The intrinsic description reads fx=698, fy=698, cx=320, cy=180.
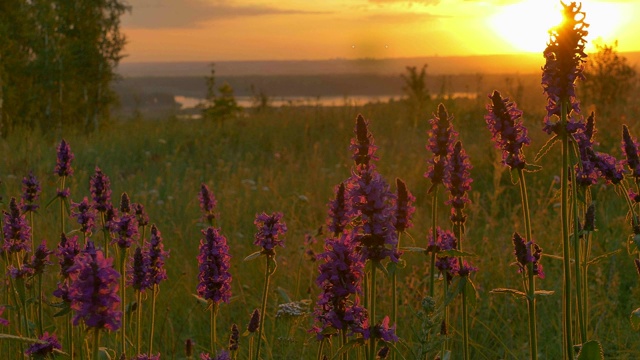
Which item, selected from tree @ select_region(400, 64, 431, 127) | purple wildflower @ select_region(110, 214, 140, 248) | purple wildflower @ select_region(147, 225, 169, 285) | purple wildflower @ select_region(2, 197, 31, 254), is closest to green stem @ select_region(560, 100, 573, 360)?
purple wildflower @ select_region(147, 225, 169, 285)

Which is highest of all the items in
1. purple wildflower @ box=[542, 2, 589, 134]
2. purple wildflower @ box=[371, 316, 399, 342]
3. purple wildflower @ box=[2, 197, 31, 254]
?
purple wildflower @ box=[542, 2, 589, 134]

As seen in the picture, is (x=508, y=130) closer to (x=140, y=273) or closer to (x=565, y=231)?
(x=565, y=231)

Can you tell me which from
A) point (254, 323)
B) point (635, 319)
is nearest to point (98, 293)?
point (254, 323)

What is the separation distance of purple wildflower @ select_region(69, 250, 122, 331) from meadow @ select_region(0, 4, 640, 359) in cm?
12

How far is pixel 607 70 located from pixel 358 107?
565cm

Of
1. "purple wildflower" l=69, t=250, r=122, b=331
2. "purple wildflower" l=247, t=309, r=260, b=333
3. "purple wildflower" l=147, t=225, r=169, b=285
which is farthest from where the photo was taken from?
"purple wildflower" l=147, t=225, r=169, b=285

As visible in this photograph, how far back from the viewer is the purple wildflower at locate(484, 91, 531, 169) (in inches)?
89.0

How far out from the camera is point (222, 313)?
16.0ft

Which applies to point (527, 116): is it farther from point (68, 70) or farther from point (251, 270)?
point (68, 70)

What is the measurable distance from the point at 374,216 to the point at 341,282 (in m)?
0.22

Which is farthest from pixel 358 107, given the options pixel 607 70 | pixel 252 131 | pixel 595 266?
Result: pixel 595 266

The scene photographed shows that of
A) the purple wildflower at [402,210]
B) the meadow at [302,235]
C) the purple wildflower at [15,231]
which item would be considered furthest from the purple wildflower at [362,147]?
the purple wildflower at [15,231]

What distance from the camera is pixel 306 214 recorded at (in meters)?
7.38

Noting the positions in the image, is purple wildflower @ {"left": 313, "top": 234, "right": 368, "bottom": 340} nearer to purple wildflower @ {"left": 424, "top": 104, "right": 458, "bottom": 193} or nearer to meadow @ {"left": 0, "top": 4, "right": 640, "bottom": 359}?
meadow @ {"left": 0, "top": 4, "right": 640, "bottom": 359}
